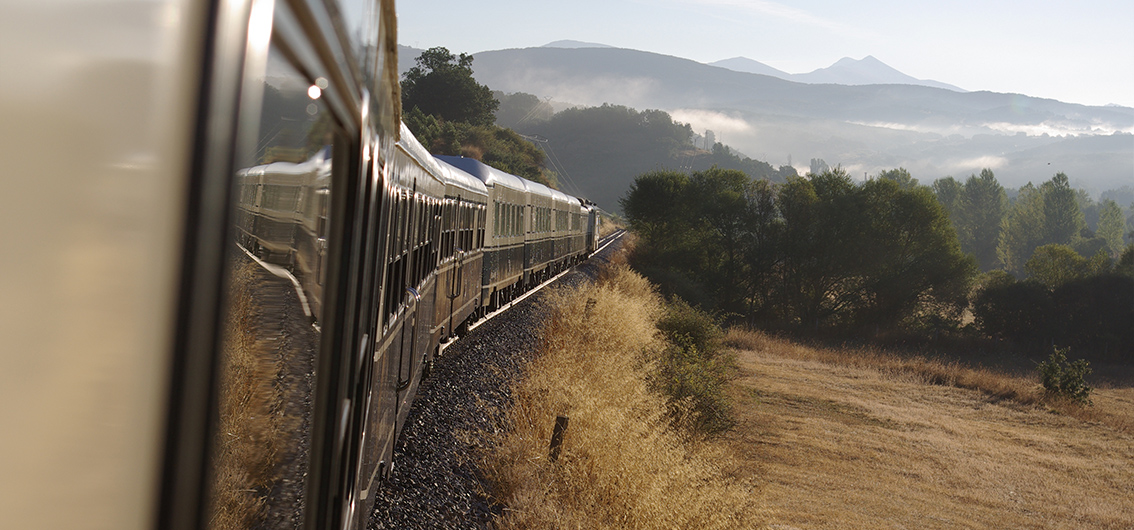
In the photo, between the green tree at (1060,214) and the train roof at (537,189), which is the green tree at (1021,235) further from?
the train roof at (537,189)

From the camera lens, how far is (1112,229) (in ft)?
426

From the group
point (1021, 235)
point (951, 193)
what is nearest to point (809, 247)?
point (1021, 235)

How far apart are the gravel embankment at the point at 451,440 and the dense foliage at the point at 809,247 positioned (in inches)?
1336

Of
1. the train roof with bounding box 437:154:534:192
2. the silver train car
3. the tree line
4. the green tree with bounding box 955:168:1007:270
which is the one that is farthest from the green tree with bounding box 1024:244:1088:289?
the green tree with bounding box 955:168:1007:270

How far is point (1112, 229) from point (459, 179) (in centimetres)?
14939

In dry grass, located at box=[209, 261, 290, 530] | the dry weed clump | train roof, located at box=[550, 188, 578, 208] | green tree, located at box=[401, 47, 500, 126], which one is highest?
green tree, located at box=[401, 47, 500, 126]

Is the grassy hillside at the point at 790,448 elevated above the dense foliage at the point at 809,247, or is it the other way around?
the dense foliage at the point at 809,247

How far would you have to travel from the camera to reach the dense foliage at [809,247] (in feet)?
149

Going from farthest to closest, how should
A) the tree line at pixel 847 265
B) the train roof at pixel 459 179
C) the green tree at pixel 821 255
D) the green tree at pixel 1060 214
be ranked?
the green tree at pixel 1060 214, the green tree at pixel 821 255, the tree line at pixel 847 265, the train roof at pixel 459 179

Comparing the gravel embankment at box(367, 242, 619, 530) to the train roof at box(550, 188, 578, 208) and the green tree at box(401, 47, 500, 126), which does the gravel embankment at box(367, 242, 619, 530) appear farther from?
the green tree at box(401, 47, 500, 126)

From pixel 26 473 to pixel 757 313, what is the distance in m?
47.1

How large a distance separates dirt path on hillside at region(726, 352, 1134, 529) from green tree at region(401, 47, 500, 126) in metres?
61.1

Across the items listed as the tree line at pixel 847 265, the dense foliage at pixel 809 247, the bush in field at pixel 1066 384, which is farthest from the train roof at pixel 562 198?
the dense foliage at pixel 809 247

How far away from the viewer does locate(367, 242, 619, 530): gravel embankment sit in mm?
6016
